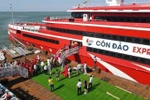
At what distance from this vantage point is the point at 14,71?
20.2 meters

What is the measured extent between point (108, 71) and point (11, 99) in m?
11.0

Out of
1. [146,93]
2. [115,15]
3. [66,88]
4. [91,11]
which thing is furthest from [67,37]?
[146,93]

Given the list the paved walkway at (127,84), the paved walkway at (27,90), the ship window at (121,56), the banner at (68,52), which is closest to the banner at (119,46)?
the ship window at (121,56)

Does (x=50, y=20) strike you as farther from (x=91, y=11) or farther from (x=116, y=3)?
(x=116, y=3)

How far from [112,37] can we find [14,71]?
10963 millimetres

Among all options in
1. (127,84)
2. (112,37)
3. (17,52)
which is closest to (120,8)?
(112,37)

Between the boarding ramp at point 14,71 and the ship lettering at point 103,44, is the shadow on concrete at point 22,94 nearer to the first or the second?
the boarding ramp at point 14,71

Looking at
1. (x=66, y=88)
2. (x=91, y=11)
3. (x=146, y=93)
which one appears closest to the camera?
(x=146, y=93)

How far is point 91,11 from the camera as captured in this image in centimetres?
2322

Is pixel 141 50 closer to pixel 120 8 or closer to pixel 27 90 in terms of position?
pixel 120 8

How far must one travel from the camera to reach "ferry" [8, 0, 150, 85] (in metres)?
18.2

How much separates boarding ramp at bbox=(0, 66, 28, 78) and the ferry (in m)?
7.16

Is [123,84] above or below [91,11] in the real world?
below

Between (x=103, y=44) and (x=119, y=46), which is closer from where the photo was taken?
(x=119, y=46)
